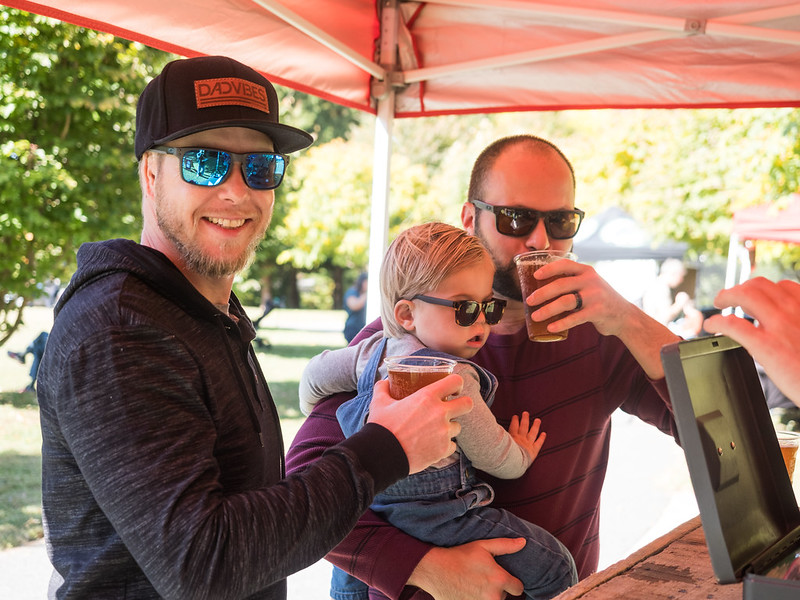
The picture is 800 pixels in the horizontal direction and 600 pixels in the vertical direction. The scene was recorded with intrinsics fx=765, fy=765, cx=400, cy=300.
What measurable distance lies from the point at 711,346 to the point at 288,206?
25610 millimetres

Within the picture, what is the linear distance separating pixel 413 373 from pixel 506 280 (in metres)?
0.90

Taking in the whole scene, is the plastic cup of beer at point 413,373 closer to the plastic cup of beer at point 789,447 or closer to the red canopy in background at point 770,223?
the plastic cup of beer at point 789,447

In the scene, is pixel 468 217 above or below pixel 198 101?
below

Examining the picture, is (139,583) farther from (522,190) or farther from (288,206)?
(288,206)

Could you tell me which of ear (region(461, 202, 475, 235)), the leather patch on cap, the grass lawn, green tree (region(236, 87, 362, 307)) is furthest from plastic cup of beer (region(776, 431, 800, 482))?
green tree (region(236, 87, 362, 307))

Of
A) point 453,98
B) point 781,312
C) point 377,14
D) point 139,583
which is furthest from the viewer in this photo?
point 453,98

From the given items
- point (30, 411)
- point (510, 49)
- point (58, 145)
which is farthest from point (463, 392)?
point (30, 411)

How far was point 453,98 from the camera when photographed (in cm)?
443

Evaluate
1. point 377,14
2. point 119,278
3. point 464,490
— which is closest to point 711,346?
point 464,490

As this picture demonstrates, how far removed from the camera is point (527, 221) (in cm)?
265

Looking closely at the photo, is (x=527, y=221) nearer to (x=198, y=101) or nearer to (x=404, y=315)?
(x=404, y=315)

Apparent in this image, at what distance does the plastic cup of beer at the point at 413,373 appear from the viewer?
1890 millimetres

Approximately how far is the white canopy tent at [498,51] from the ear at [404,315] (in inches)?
62.1

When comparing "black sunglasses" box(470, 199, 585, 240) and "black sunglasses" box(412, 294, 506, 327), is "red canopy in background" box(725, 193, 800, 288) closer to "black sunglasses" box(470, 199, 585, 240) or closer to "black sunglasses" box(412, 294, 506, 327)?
"black sunglasses" box(470, 199, 585, 240)
